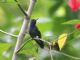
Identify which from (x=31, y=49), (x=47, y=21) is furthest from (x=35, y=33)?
(x=47, y=21)

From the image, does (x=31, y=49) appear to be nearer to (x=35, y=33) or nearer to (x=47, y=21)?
(x=35, y=33)

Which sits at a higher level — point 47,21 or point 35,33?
point 47,21

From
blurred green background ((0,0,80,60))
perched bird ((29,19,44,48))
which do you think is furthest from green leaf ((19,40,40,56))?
blurred green background ((0,0,80,60))

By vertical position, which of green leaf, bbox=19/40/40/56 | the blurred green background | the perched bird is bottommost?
green leaf, bbox=19/40/40/56

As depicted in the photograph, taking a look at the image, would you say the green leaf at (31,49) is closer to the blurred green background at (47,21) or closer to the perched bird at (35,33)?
the perched bird at (35,33)

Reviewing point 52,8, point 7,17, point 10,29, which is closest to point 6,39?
point 10,29

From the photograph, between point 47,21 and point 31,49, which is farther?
point 47,21

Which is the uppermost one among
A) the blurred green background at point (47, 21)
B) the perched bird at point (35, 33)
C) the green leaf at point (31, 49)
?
the blurred green background at point (47, 21)

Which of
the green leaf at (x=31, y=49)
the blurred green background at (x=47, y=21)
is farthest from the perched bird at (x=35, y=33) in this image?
the blurred green background at (x=47, y=21)

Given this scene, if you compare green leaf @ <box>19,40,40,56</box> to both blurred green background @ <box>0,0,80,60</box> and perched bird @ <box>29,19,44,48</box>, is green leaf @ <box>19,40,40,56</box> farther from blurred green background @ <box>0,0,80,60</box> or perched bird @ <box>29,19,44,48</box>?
blurred green background @ <box>0,0,80,60</box>

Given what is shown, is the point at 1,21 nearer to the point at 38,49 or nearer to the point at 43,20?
the point at 43,20

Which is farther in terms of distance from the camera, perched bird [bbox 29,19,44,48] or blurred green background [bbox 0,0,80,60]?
blurred green background [bbox 0,0,80,60]

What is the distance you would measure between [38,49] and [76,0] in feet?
0.78

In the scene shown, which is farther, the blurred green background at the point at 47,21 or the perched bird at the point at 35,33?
the blurred green background at the point at 47,21
